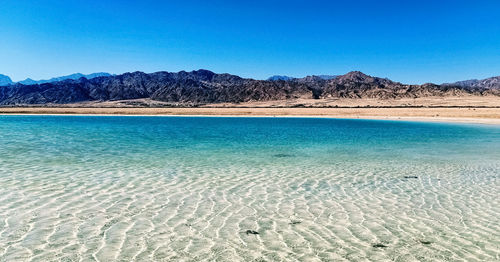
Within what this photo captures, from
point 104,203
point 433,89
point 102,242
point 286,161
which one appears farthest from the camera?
point 433,89

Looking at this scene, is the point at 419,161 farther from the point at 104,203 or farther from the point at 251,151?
the point at 104,203

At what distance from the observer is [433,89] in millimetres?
165125

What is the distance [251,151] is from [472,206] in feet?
39.4

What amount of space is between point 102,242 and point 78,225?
114cm

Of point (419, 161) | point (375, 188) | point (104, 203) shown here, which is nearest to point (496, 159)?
point (419, 161)

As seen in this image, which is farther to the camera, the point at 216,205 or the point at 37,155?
the point at 37,155

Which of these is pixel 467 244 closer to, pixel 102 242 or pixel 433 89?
pixel 102 242

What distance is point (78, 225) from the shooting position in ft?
23.1

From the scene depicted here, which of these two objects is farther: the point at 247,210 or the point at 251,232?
the point at 247,210

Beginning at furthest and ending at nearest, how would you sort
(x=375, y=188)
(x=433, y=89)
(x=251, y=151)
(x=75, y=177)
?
(x=433, y=89) < (x=251, y=151) < (x=75, y=177) < (x=375, y=188)

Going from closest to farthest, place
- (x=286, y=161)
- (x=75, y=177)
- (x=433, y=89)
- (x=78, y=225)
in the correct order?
(x=78, y=225), (x=75, y=177), (x=286, y=161), (x=433, y=89)

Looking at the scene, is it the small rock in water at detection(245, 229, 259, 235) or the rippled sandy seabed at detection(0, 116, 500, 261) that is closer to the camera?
the rippled sandy seabed at detection(0, 116, 500, 261)

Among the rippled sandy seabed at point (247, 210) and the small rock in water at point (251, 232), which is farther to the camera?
the small rock in water at point (251, 232)

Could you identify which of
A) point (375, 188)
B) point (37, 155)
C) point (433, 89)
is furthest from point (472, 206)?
point (433, 89)
